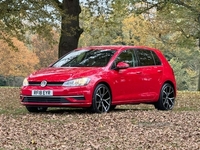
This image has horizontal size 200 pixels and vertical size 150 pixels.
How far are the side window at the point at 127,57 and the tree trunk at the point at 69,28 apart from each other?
6.91 meters

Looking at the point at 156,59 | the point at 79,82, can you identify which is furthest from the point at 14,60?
the point at 79,82

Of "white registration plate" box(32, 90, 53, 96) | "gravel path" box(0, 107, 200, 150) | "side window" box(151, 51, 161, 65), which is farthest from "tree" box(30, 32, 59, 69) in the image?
"gravel path" box(0, 107, 200, 150)

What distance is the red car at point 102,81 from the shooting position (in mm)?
11242

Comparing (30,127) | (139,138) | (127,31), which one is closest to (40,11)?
(30,127)

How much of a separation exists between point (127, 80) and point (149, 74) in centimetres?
92

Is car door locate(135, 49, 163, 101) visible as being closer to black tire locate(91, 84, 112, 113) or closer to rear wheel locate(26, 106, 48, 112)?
black tire locate(91, 84, 112, 113)

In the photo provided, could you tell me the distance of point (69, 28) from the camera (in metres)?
20.6

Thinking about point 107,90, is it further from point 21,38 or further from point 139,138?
point 21,38

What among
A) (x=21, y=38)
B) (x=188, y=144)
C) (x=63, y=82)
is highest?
(x=21, y=38)

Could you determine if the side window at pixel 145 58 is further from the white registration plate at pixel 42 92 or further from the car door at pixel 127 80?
the white registration plate at pixel 42 92

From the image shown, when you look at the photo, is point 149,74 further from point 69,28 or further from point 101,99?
point 69,28

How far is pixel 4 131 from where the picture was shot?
873 centimetres

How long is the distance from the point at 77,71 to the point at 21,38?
11.3 metres

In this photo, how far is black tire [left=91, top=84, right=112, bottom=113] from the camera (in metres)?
11.4
